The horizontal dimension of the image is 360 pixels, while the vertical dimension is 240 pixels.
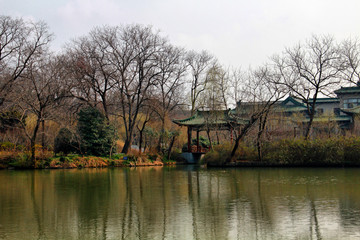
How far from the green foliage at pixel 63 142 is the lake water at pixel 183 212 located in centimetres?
Answer: 1475

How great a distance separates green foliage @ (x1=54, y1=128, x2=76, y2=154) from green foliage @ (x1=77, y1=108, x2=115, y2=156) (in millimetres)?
937

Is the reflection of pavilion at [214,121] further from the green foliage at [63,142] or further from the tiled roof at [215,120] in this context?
the green foliage at [63,142]

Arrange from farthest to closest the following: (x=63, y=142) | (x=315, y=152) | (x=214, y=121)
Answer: (x=214, y=121)
(x=63, y=142)
(x=315, y=152)

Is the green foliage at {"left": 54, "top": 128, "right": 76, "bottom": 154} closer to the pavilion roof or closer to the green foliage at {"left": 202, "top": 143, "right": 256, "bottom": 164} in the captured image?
the green foliage at {"left": 202, "top": 143, "right": 256, "bottom": 164}

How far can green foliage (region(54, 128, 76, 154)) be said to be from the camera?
100 feet

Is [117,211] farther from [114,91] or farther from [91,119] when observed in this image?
[114,91]

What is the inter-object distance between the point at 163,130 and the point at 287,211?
28.2 metres

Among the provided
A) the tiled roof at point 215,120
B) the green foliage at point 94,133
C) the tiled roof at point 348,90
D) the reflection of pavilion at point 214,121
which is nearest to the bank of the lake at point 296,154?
the reflection of pavilion at point 214,121

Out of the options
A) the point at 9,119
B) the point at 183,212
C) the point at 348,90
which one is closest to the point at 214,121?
the point at 9,119

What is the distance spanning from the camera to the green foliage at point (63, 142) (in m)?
30.6

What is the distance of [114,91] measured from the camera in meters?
38.3

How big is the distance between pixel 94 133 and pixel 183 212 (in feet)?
74.5

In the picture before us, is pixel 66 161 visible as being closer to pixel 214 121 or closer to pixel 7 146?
pixel 7 146

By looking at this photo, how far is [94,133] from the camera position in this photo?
1262 inches
